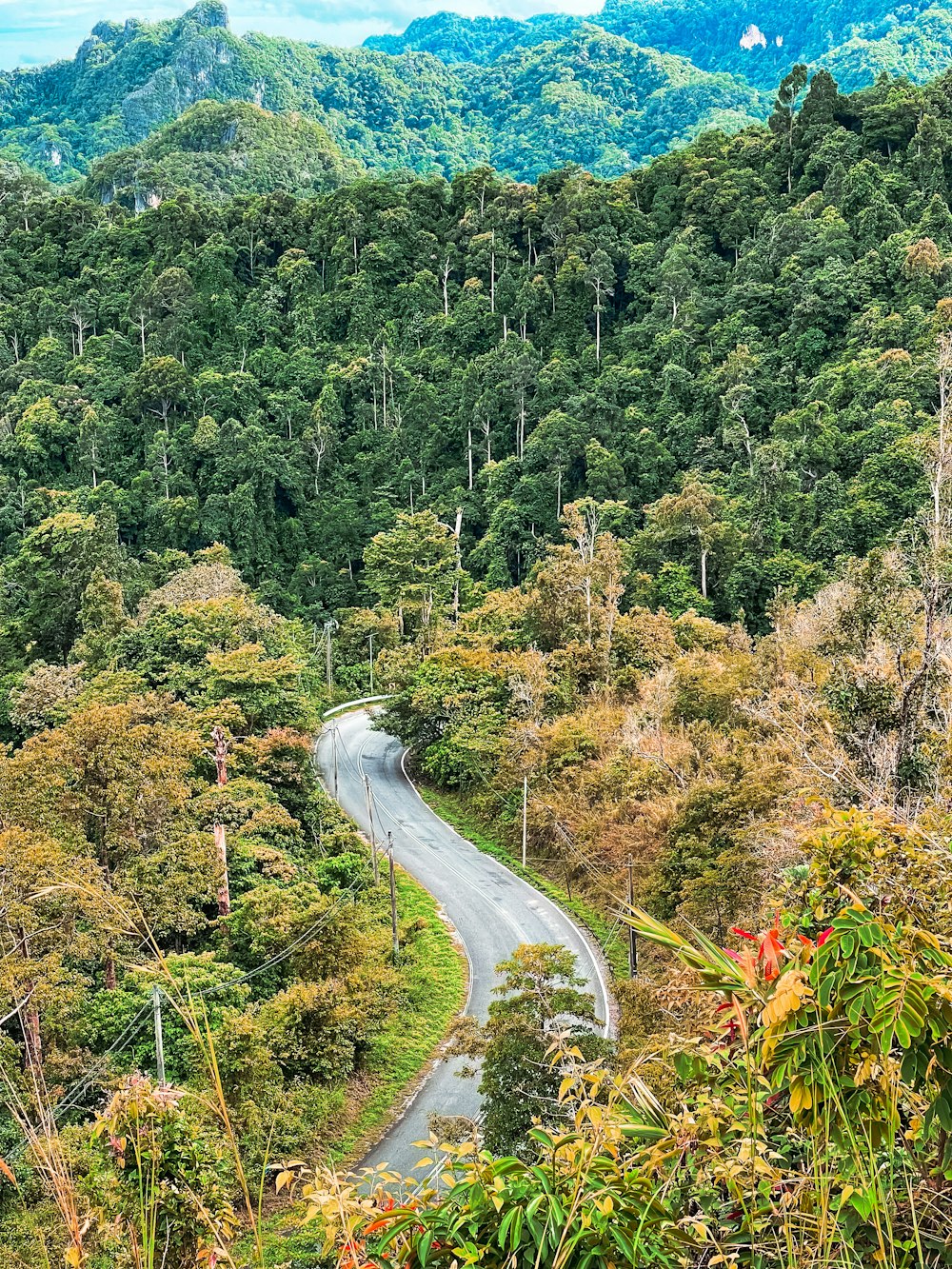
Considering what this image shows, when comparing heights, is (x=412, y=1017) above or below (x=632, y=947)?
below

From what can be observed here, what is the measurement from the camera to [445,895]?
76.2 feet

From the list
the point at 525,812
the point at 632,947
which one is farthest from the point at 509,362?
the point at 632,947

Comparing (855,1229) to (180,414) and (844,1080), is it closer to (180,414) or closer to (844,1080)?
(844,1080)

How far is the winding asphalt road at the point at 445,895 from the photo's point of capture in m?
15.8

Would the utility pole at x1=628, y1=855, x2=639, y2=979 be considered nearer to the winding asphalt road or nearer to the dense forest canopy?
the winding asphalt road

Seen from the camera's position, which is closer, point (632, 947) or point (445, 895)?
point (632, 947)

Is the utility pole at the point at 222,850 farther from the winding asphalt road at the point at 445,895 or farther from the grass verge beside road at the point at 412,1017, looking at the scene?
the winding asphalt road at the point at 445,895

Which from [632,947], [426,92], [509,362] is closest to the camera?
[632,947]

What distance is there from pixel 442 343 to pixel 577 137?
73.0 metres

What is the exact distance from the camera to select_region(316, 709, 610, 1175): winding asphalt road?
624 inches

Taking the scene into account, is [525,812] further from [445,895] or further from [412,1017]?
[412,1017]

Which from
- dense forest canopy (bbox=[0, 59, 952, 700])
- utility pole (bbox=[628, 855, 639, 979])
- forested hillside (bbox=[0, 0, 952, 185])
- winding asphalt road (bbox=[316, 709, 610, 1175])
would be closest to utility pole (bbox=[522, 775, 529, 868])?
winding asphalt road (bbox=[316, 709, 610, 1175])

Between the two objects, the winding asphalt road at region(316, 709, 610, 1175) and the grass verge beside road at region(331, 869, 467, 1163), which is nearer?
the grass verge beside road at region(331, 869, 467, 1163)

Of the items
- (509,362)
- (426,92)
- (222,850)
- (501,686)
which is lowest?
(222,850)
